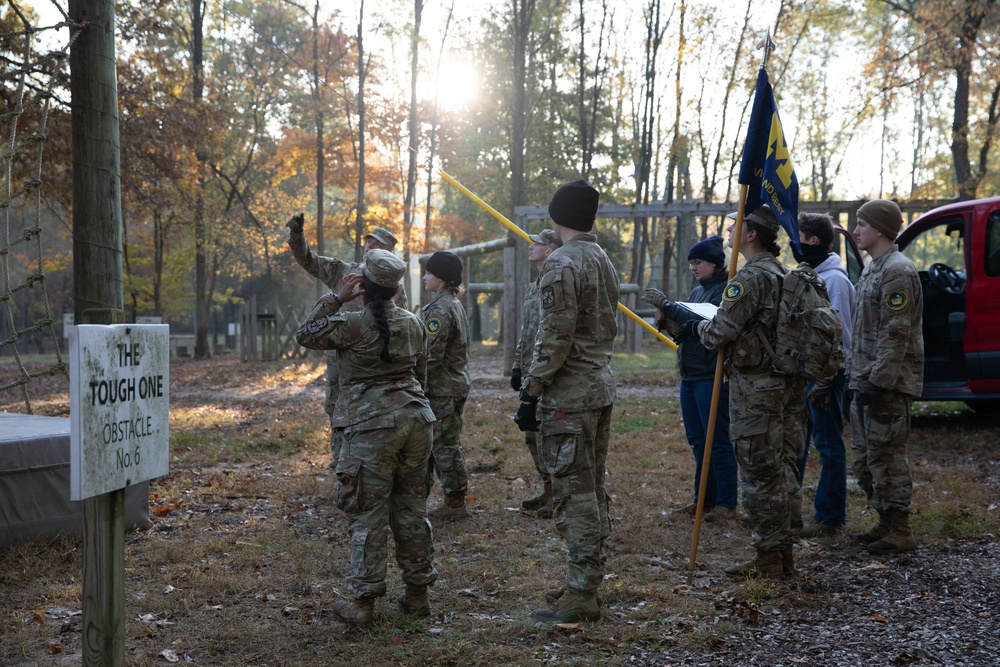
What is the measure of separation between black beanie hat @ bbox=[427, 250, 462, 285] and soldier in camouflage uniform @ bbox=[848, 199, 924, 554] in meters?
2.96

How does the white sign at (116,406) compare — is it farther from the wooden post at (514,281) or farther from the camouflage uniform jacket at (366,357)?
the wooden post at (514,281)

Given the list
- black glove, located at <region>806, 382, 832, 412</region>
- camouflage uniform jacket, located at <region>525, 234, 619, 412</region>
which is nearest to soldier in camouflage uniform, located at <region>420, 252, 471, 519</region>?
camouflage uniform jacket, located at <region>525, 234, 619, 412</region>

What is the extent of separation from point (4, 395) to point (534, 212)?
1127 cm

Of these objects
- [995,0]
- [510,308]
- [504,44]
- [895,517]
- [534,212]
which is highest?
[504,44]

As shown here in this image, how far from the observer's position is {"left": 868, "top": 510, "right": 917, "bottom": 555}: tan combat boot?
554cm

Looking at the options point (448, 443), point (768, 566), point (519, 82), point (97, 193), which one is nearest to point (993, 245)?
point (768, 566)

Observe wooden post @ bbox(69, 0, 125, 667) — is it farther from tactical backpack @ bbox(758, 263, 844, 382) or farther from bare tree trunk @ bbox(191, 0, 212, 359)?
bare tree trunk @ bbox(191, 0, 212, 359)

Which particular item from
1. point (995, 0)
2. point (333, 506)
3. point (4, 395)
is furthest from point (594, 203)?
point (995, 0)

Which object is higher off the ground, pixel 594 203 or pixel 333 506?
pixel 594 203

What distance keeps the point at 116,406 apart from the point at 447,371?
3.97 m

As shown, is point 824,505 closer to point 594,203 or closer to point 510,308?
point 594,203

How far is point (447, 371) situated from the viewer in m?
6.61

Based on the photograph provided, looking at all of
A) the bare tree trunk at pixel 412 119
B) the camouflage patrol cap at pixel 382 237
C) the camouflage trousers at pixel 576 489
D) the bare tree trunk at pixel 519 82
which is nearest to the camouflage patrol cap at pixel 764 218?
the camouflage trousers at pixel 576 489

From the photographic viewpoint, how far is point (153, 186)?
1608 centimetres
